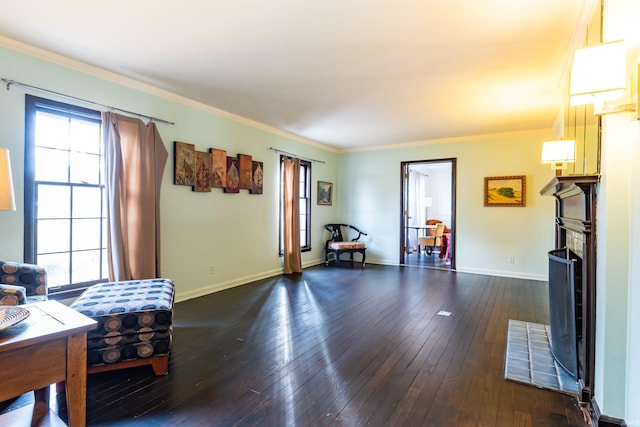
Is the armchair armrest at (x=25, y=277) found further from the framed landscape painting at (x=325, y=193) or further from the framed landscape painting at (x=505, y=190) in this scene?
the framed landscape painting at (x=505, y=190)

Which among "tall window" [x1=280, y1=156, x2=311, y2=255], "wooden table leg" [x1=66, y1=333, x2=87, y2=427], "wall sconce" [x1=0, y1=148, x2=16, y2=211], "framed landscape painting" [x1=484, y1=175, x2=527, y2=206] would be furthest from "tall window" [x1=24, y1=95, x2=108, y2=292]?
"framed landscape painting" [x1=484, y1=175, x2=527, y2=206]

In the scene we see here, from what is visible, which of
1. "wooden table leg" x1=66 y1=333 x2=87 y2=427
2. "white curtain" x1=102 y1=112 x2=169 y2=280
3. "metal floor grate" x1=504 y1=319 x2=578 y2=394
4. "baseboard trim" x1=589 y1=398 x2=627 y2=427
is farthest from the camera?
"white curtain" x1=102 y1=112 x2=169 y2=280

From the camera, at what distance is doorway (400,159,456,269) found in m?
6.72

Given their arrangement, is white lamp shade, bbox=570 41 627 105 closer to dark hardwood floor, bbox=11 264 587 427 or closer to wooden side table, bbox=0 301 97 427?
dark hardwood floor, bbox=11 264 587 427

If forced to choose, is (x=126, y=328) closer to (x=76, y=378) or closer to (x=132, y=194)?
(x=76, y=378)

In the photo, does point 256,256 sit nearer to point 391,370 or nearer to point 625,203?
point 391,370

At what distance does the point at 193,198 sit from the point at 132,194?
0.83 meters

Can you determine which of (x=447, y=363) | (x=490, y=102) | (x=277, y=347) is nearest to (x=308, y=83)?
(x=490, y=102)

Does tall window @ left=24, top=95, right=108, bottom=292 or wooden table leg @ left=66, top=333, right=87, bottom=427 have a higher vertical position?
tall window @ left=24, top=95, right=108, bottom=292

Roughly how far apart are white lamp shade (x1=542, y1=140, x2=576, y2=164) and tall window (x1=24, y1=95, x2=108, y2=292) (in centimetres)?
431

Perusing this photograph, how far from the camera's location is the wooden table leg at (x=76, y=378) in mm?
1423

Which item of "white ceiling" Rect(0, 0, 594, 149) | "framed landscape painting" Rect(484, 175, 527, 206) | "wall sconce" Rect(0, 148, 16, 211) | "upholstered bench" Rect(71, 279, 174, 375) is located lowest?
"upholstered bench" Rect(71, 279, 174, 375)

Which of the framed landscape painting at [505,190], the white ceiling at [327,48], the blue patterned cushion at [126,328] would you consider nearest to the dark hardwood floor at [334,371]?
the blue patterned cushion at [126,328]

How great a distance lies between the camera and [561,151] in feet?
9.20
